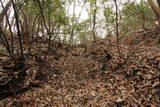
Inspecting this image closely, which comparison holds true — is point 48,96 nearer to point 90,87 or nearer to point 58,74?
point 90,87

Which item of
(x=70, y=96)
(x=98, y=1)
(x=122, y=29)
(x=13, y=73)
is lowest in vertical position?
(x=70, y=96)

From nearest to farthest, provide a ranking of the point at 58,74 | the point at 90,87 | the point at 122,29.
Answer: the point at 90,87, the point at 58,74, the point at 122,29

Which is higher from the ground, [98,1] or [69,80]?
[98,1]

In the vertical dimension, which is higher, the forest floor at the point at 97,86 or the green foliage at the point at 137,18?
the green foliage at the point at 137,18

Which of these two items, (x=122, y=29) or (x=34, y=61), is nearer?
(x=34, y=61)

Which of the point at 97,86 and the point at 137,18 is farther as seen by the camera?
the point at 137,18

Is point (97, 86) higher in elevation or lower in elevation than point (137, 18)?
lower

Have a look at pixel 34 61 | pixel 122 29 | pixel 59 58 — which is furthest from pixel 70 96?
pixel 122 29

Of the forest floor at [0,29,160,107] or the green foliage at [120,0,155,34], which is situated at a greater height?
the green foliage at [120,0,155,34]

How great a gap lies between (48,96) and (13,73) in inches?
52.4

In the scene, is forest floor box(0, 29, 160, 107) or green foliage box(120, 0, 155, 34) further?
green foliage box(120, 0, 155, 34)

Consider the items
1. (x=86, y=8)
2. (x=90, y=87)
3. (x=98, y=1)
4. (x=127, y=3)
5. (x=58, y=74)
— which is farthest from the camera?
(x=86, y=8)

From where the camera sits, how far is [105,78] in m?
5.61

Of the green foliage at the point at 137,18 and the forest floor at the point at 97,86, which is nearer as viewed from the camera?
the forest floor at the point at 97,86
